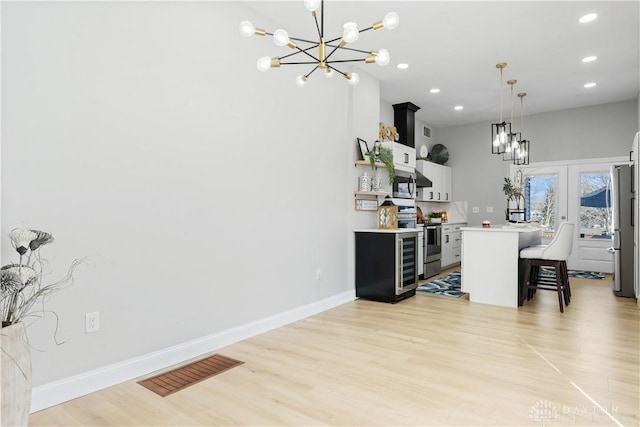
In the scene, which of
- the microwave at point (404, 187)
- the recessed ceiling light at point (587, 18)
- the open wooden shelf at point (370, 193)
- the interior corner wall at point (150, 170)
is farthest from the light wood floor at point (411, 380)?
the recessed ceiling light at point (587, 18)

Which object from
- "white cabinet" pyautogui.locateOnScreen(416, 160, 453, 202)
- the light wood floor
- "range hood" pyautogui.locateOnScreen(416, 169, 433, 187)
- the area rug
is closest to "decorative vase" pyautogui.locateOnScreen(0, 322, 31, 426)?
the light wood floor

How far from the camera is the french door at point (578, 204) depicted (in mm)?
6648

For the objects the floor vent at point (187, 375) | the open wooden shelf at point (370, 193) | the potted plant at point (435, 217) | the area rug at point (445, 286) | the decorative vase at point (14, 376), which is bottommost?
the floor vent at point (187, 375)

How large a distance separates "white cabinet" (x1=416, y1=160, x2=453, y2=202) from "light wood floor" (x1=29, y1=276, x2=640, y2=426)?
346 centimetres

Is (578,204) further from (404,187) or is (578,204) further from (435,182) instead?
(404,187)

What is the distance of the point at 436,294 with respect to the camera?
4.96m

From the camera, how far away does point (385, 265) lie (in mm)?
4535

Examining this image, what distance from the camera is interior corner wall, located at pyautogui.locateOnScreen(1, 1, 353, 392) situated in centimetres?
206

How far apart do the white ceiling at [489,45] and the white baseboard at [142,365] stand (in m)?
2.49

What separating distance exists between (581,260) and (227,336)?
660 cm

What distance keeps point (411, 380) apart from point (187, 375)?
143cm

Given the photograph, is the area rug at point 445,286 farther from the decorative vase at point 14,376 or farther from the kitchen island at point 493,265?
the decorative vase at point 14,376

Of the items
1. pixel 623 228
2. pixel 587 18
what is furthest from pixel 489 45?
pixel 623 228

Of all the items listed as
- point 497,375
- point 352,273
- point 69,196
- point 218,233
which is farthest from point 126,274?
point 352,273
